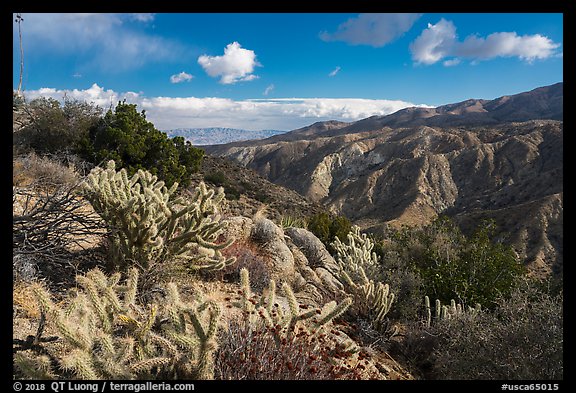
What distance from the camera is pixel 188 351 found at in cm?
265

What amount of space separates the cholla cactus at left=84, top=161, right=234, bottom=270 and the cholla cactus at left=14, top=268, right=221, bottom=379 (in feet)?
4.85

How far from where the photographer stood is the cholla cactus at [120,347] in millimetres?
2318

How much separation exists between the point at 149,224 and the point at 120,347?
1.97 m

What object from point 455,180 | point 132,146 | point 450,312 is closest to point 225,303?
point 450,312

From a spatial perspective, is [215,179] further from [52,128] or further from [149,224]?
[149,224]

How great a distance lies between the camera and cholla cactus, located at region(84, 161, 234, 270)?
434 cm

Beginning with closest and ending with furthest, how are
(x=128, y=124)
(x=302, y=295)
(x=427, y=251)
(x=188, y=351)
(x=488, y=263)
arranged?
(x=188, y=351)
(x=302, y=295)
(x=488, y=263)
(x=427, y=251)
(x=128, y=124)

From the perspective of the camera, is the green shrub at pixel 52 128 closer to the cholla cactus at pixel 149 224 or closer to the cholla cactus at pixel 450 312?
the cholla cactus at pixel 149 224

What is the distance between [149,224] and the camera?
14.3 ft

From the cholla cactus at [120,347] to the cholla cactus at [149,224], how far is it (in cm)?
148

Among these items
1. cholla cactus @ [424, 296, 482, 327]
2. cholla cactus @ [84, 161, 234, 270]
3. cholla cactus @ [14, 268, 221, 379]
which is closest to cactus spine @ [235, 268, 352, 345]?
cholla cactus @ [14, 268, 221, 379]
